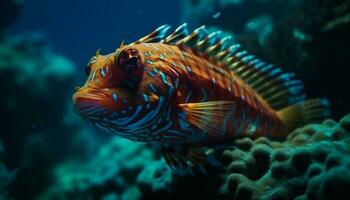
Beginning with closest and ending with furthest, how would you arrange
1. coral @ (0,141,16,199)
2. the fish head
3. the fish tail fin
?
the fish head < the fish tail fin < coral @ (0,141,16,199)

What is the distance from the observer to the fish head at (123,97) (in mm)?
2764

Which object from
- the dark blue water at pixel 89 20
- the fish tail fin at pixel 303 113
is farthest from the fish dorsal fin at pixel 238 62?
the dark blue water at pixel 89 20

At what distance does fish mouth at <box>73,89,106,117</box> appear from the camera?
2.69 meters

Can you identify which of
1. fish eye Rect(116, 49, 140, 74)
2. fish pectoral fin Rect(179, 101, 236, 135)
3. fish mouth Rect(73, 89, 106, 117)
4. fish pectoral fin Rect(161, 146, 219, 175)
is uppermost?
fish eye Rect(116, 49, 140, 74)

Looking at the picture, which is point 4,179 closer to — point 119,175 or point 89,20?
point 119,175

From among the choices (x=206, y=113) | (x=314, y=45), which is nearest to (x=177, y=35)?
(x=206, y=113)

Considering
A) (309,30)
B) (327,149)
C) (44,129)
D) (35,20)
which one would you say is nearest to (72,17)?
(35,20)

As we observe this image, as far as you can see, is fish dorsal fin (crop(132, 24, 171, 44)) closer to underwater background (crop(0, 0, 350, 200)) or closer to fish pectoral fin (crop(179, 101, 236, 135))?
underwater background (crop(0, 0, 350, 200))

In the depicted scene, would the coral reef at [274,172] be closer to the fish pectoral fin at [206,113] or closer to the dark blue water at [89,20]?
the fish pectoral fin at [206,113]

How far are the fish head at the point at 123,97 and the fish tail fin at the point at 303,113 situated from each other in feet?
6.62

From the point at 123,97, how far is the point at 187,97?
0.75 meters

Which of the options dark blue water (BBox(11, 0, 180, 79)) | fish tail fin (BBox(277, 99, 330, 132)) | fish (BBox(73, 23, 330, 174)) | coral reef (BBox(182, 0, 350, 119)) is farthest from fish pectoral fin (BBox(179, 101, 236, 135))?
dark blue water (BBox(11, 0, 180, 79))

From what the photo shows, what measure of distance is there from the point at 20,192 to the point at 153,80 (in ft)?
29.0

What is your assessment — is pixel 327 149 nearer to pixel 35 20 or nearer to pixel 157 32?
pixel 157 32
